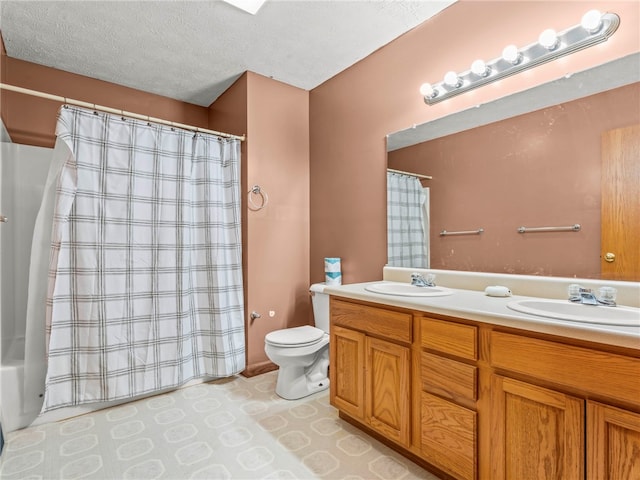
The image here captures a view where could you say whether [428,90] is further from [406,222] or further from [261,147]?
[261,147]

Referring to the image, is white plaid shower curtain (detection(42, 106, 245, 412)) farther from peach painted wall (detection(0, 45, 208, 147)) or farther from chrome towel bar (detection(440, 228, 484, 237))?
chrome towel bar (detection(440, 228, 484, 237))

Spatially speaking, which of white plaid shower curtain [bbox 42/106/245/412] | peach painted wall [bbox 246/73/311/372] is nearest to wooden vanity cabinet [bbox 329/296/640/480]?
peach painted wall [bbox 246/73/311/372]

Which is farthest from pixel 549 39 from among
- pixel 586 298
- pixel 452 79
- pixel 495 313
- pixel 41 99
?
pixel 41 99

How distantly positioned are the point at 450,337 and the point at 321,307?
1.35m

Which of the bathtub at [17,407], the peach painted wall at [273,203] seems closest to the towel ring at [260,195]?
the peach painted wall at [273,203]

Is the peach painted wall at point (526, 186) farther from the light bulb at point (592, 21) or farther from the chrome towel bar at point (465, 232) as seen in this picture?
the light bulb at point (592, 21)

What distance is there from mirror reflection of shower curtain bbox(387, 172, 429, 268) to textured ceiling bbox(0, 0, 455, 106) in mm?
964

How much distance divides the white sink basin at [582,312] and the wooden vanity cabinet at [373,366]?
19.6 inches

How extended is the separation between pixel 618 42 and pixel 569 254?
2.92 ft

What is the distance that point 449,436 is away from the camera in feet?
4.37

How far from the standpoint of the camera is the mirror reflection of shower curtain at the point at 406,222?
207cm

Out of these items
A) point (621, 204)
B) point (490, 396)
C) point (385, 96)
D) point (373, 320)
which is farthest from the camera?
point (385, 96)

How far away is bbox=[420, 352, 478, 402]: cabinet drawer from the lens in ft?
4.13

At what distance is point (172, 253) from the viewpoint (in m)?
2.34
